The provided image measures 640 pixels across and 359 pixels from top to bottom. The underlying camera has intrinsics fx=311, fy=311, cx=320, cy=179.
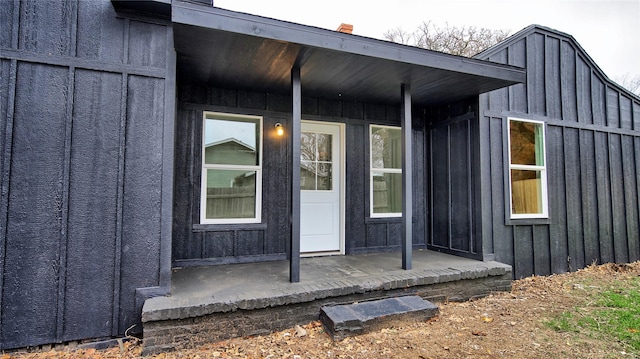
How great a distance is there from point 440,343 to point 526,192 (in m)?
3.01

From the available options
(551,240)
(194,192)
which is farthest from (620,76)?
(194,192)

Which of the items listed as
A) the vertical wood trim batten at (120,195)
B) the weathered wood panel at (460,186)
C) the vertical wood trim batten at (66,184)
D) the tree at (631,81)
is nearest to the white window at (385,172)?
the weathered wood panel at (460,186)

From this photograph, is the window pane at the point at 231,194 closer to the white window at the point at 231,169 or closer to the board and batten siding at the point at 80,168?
the white window at the point at 231,169

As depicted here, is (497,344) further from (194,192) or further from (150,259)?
(194,192)

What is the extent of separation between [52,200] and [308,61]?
2432mm

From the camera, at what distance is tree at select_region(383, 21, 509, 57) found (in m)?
11.6

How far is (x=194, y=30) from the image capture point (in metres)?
2.47

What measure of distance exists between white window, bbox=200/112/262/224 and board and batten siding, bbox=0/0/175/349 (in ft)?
3.83

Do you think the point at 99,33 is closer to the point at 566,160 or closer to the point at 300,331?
the point at 300,331

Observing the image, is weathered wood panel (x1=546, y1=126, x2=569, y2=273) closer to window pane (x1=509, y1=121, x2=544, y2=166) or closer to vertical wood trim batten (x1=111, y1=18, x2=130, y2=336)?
window pane (x1=509, y1=121, x2=544, y2=166)

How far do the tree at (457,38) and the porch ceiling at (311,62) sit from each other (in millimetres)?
9018

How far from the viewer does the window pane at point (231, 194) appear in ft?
12.6

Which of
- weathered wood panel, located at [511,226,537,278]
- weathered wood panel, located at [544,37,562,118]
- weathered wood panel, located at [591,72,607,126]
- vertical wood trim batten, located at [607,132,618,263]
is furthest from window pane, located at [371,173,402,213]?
vertical wood trim batten, located at [607,132,618,263]

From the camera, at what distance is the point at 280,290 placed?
2715 mm
